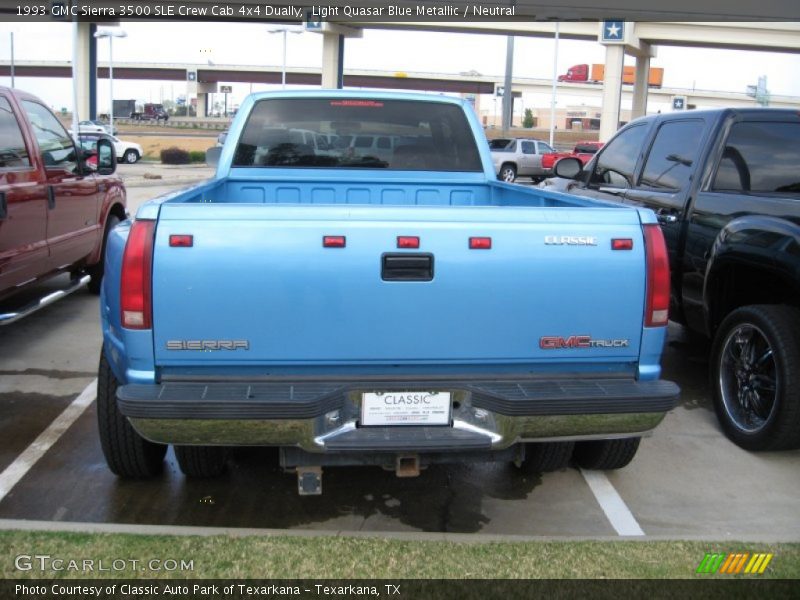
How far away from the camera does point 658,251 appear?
3.48 metres

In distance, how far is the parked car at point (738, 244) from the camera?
4793mm

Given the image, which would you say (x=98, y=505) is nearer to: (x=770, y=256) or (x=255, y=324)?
(x=255, y=324)

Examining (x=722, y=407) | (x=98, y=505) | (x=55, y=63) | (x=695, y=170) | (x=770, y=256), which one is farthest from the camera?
(x=55, y=63)

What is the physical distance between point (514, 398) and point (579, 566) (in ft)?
2.36

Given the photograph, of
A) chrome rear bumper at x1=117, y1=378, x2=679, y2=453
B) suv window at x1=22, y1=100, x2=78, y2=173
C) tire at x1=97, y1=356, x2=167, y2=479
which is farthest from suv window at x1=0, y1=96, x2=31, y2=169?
chrome rear bumper at x1=117, y1=378, x2=679, y2=453

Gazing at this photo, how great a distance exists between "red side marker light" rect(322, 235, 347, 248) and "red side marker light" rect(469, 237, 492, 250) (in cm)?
51

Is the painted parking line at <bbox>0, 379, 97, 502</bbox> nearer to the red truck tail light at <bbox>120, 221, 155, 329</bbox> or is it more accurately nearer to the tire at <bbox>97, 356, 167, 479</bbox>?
the tire at <bbox>97, 356, 167, 479</bbox>

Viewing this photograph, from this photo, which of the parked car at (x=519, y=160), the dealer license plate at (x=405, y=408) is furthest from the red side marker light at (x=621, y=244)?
the parked car at (x=519, y=160)

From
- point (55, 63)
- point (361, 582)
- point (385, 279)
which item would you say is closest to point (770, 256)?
point (385, 279)

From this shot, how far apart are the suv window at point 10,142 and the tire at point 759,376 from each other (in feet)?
17.3

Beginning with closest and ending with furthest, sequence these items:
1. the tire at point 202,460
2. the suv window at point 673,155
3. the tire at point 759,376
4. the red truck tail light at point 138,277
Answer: the red truck tail light at point 138,277 < the tire at point 202,460 < the tire at point 759,376 < the suv window at point 673,155

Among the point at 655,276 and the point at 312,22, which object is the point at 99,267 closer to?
the point at 655,276

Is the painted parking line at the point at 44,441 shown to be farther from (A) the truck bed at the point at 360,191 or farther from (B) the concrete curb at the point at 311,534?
Result: (A) the truck bed at the point at 360,191

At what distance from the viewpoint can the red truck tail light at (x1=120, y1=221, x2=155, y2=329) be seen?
3223 mm
